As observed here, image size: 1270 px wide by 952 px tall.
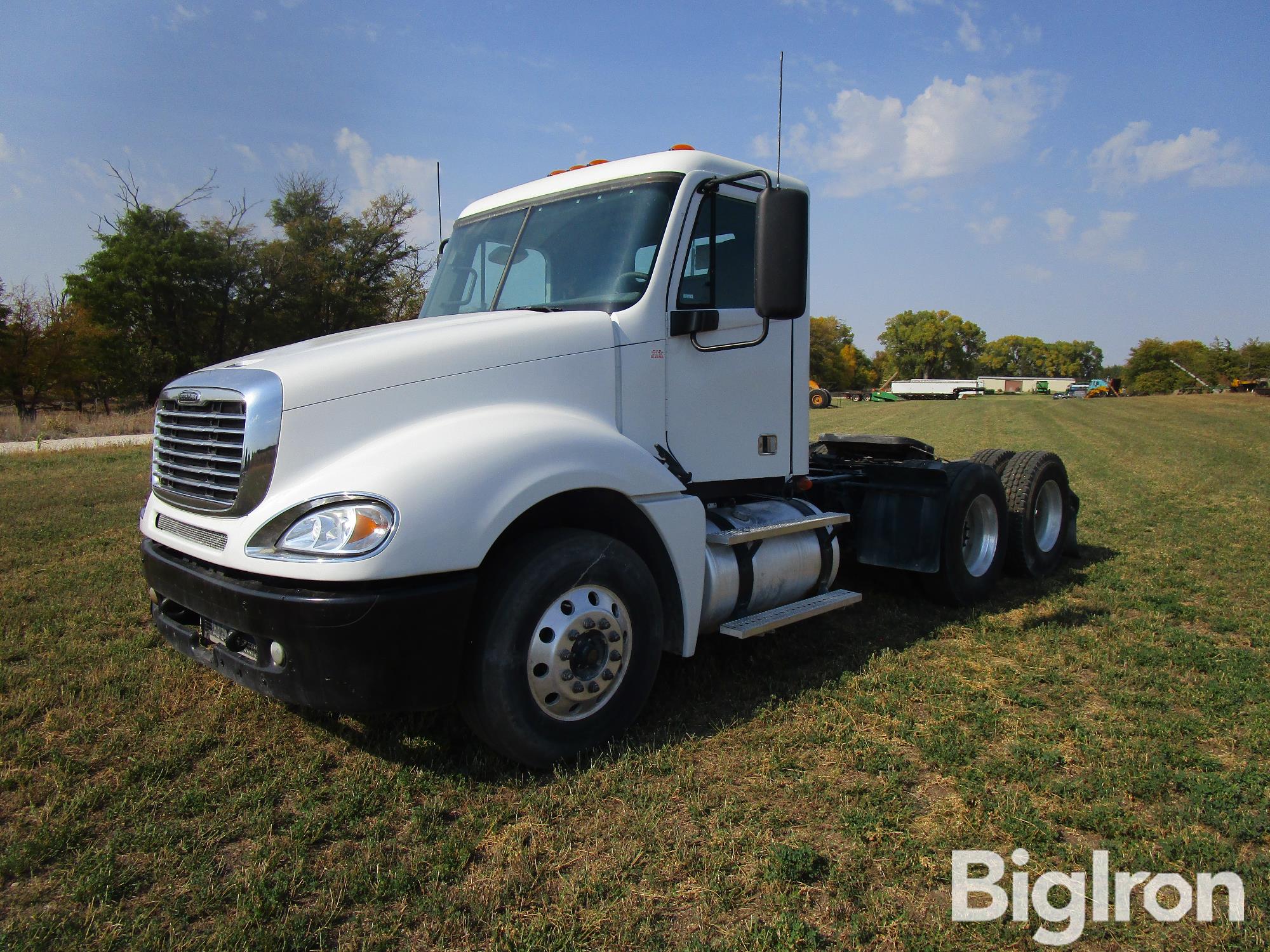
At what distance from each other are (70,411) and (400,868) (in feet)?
118

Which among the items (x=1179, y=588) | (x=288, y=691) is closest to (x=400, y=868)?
(x=288, y=691)

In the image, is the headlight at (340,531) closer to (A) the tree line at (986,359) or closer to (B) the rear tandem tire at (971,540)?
(B) the rear tandem tire at (971,540)

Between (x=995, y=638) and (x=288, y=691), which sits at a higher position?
(x=288, y=691)

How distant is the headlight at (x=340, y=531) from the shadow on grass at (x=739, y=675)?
1126mm

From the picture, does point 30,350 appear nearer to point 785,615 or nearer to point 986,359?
point 785,615

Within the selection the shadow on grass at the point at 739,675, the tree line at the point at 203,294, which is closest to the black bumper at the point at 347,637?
the shadow on grass at the point at 739,675

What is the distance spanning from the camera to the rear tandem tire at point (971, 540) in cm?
566

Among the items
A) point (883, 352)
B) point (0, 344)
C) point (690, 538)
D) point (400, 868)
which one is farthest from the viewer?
point (883, 352)

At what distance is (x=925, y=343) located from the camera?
14088cm

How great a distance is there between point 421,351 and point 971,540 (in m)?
4.59

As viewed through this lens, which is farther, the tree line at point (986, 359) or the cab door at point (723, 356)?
the tree line at point (986, 359)

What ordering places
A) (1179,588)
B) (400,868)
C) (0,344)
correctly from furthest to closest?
(0,344)
(1179,588)
(400,868)

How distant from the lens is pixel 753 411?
4.65m

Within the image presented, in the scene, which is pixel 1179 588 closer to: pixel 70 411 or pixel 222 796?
pixel 222 796
